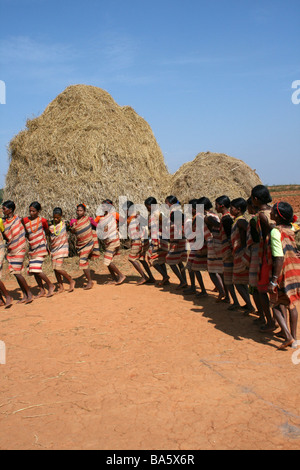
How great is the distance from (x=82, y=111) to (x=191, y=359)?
24.8 ft

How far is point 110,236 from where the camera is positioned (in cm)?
759

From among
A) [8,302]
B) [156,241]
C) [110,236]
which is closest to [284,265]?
[156,241]

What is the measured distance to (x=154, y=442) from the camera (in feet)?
8.97

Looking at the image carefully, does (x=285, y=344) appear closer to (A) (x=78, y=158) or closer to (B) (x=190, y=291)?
(B) (x=190, y=291)

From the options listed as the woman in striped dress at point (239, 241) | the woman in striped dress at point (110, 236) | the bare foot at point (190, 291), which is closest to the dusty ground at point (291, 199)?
the woman in striped dress at point (110, 236)

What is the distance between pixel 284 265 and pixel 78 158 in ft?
21.1

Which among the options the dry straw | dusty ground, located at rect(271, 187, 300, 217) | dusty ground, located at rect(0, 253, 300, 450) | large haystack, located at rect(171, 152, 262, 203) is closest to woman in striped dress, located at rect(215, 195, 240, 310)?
dusty ground, located at rect(0, 253, 300, 450)

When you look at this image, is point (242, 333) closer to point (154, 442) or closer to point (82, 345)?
point (82, 345)

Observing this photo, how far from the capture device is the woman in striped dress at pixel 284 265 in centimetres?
404

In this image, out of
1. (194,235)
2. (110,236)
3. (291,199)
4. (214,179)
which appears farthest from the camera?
(291,199)

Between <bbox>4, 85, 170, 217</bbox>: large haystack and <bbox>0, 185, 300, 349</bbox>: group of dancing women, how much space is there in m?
1.58

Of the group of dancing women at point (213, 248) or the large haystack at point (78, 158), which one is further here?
the large haystack at point (78, 158)

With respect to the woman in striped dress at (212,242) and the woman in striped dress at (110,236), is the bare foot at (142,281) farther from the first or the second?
the woman in striped dress at (212,242)

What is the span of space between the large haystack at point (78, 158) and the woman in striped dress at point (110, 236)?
1.54 metres
